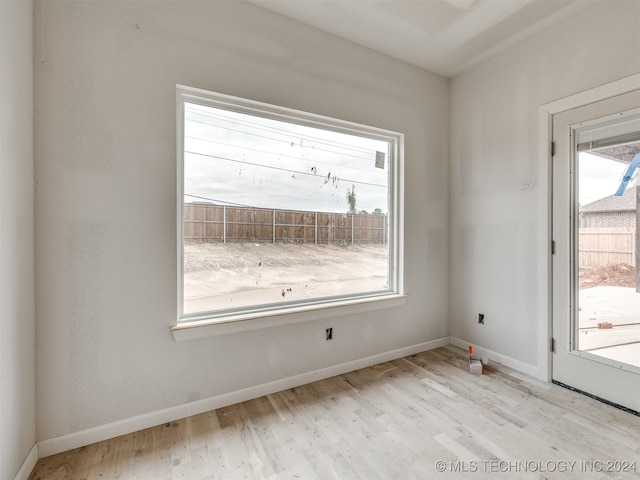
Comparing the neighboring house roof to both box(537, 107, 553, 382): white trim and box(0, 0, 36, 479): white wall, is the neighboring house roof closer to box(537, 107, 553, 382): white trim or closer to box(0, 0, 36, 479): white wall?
box(537, 107, 553, 382): white trim

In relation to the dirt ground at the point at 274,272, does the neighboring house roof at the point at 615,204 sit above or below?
above

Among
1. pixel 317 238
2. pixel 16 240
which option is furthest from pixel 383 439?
pixel 16 240

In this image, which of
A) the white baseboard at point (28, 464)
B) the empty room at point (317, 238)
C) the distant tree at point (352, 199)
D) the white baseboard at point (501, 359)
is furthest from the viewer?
the distant tree at point (352, 199)

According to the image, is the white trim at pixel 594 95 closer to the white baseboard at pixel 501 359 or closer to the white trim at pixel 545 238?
the white trim at pixel 545 238

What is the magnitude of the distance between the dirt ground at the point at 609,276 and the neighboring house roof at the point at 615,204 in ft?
1.27

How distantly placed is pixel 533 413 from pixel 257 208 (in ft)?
7.77

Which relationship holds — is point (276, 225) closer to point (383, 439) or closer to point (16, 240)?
point (16, 240)

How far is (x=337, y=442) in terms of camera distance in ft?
5.65

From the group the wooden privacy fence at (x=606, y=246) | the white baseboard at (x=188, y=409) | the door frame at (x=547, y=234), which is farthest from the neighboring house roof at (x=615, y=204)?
the white baseboard at (x=188, y=409)

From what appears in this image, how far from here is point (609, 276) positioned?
2111mm

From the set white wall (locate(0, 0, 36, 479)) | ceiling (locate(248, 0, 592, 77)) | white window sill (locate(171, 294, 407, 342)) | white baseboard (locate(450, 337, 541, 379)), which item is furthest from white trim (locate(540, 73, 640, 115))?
white wall (locate(0, 0, 36, 479))

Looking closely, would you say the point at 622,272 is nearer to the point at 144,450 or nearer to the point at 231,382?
the point at 231,382

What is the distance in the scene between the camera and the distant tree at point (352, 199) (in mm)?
2717

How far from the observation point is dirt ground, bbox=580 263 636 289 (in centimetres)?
202
